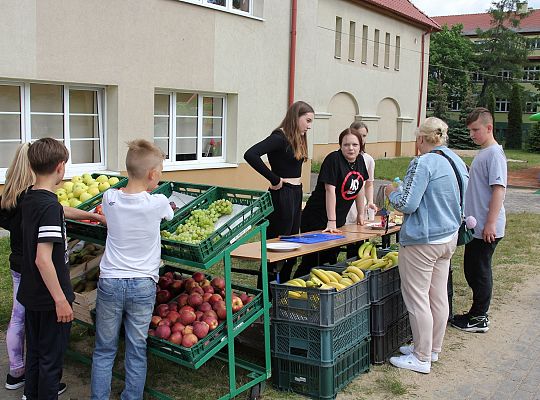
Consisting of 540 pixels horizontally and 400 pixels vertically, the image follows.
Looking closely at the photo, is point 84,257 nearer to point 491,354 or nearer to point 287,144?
point 287,144

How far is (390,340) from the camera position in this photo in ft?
17.0

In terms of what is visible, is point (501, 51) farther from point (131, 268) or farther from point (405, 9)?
point (131, 268)

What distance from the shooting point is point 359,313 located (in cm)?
475

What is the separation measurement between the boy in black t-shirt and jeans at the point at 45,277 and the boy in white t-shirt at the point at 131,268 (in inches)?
9.5

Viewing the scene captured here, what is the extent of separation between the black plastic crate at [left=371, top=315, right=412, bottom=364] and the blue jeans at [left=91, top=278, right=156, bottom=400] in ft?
6.57

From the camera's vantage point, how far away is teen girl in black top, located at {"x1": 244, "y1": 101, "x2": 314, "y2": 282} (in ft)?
18.9

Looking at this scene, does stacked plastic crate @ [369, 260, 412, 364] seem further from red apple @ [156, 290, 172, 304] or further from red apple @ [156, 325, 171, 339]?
red apple @ [156, 325, 171, 339]

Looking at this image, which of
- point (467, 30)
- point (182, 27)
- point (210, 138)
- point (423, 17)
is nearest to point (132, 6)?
point (182, 27)

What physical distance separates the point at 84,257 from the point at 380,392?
254 centimetres

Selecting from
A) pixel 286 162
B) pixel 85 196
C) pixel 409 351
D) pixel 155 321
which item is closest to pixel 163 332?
pixel 155 321

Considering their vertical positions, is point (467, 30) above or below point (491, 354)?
above

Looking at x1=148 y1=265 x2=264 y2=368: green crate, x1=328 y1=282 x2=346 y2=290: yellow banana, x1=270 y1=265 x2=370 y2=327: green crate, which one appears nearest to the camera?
x1=148 y1=265 x2=264 y2=368: green crate

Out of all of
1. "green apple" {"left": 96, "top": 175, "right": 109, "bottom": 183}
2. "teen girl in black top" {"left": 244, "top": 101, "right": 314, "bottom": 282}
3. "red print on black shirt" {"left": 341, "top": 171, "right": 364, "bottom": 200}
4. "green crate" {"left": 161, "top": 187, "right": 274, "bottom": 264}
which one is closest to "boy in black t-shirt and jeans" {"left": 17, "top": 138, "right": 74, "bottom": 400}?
"green crate" {"left": 161, "top": 187, "right": 274, "bottom": 264}

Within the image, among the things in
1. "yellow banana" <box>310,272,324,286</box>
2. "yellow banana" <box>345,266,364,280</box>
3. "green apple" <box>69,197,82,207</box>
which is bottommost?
"yellow banana" <box>310,272,324,286</box>
